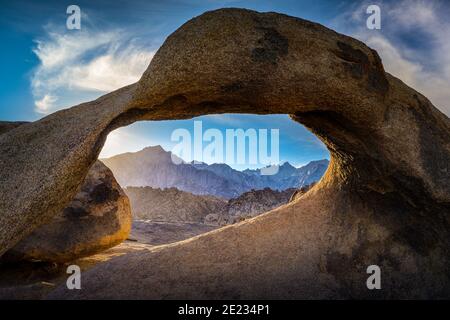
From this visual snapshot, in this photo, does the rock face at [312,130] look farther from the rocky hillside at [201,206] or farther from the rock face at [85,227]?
the rocky hillside at [201,206]

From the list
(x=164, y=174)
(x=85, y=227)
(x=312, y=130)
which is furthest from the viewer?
(x=164, y=174)

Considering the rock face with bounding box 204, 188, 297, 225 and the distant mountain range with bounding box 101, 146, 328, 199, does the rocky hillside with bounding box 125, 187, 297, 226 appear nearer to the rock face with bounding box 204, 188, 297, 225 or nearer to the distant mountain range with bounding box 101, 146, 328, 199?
the rock face with bounding box 204, 188, 297, 225

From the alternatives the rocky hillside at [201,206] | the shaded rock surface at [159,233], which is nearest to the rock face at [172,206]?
the rocky hillside at [201,206]

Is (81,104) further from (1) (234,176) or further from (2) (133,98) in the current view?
(1) (234,176)

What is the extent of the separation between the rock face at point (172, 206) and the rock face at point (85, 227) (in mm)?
17661

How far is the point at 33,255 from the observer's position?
20.4 ft

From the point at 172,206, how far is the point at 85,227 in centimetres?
2181

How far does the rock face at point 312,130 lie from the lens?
3738 millimetres

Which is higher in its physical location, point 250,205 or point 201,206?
point 201,206

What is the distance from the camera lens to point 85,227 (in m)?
6.85

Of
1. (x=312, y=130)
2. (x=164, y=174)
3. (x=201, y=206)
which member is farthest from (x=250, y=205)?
(x=164, y=174)

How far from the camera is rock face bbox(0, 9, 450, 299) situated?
374 cm

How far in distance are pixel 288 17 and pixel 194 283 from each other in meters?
3.77

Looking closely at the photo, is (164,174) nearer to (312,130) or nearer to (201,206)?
(201,206)
